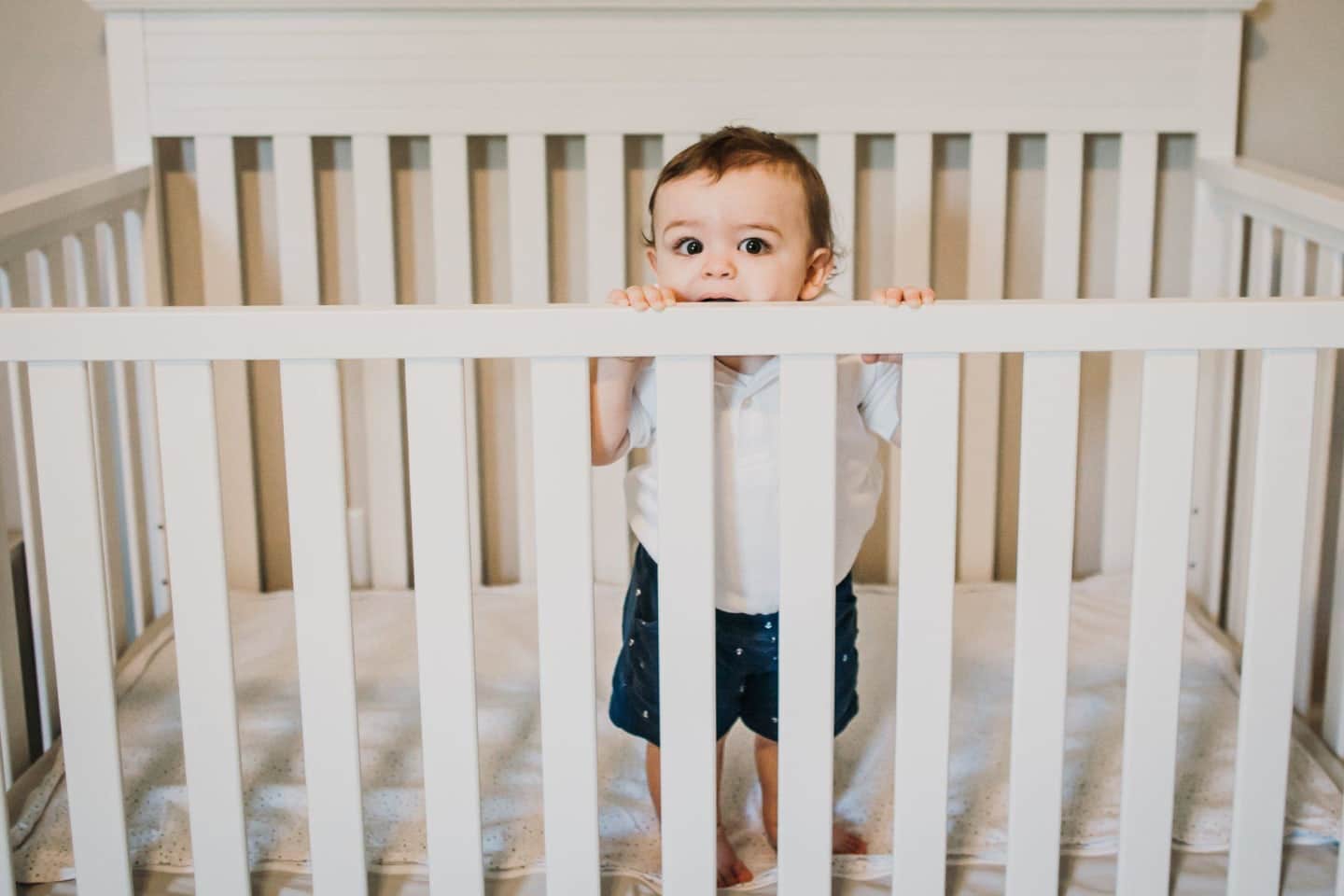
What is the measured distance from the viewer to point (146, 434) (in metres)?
1.84

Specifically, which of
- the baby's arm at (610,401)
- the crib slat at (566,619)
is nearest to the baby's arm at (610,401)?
the baby's arm at (610,401)

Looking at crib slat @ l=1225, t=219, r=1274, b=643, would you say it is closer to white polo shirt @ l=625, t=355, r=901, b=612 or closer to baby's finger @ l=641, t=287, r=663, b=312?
white polo shirt @ l=625, t=355, r=901, b=612

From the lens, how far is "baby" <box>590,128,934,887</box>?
1.26 metres

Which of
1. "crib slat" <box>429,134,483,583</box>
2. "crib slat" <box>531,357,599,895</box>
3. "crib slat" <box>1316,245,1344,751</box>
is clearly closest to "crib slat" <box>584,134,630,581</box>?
"crib slat" <box>429,134,483,583</box>

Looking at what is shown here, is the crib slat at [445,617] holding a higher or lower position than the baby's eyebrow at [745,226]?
lower

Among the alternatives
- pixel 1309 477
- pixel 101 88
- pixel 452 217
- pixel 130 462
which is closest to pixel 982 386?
pixel 1309 477

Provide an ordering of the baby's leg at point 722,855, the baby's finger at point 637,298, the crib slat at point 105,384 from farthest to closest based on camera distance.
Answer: the crib slat at point 105,384, the baby's leg at point 722,855, the baby's finger at point 637,298

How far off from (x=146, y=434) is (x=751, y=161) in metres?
0.90

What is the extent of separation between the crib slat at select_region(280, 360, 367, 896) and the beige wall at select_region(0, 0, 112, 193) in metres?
0.91

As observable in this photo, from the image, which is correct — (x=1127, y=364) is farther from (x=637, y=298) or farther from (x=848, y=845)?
(x=637, y=298)

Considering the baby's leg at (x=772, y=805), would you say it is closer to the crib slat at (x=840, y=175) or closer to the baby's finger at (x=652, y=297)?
the baby's finger at (x=652, y=297)

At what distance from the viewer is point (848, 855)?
4.44 feet

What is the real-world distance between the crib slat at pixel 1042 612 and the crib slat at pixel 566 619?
1.01ft

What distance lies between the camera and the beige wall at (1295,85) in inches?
72.3
